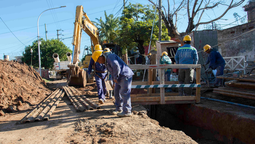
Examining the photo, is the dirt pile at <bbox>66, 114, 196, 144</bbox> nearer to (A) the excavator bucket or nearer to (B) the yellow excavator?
(B) the yellow excavator

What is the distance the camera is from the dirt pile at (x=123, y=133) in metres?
2.67

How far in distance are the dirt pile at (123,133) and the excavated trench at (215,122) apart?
151 cm

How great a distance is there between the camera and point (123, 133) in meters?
2.93

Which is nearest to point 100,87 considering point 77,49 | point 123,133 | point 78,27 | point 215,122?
point 123,133

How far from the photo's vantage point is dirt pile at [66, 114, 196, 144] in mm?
2672

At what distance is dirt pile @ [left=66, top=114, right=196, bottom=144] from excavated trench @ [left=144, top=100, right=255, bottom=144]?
1510 millimetres

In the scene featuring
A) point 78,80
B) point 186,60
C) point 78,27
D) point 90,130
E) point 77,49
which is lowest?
point 90,130

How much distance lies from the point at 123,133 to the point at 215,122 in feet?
8.08

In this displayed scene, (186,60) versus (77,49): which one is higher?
(77,49)

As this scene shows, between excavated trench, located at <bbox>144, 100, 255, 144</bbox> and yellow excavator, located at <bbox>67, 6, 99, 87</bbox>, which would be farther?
yellow excavator, located at <bbox>67, 6, 99, 87</bbox>

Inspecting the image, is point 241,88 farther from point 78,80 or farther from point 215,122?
point 78,80

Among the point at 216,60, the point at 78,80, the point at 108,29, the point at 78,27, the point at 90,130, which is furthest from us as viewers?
the point at 108,29

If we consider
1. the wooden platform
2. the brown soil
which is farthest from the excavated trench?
the brown soil

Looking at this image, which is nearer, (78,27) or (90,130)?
(90,130)
